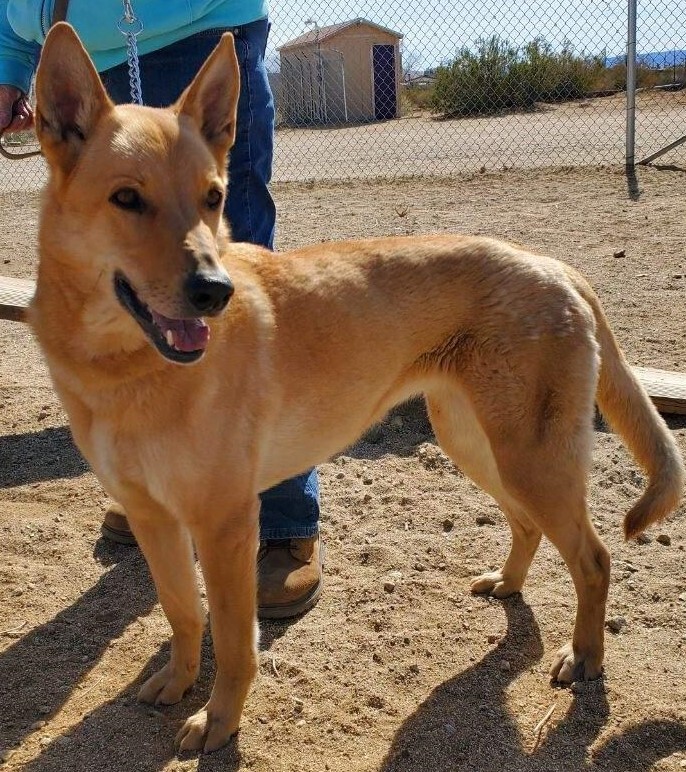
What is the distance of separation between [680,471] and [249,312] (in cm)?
150

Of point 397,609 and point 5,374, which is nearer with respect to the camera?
point 397,609

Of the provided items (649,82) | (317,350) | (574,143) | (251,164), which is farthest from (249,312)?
(649,82)

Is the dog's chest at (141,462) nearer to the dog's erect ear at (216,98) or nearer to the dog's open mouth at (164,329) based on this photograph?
the dog's open mouth at (164,329)

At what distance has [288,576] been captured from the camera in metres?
3.20

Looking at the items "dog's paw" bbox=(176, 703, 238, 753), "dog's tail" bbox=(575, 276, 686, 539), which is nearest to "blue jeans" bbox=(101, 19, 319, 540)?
"dog's paw" bbox=(176, 703, 238, 753)

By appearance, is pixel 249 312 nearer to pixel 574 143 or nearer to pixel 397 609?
pixel 397 609

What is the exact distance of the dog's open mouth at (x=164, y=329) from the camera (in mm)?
2223

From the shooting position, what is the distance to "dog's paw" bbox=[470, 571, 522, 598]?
3.20 metres

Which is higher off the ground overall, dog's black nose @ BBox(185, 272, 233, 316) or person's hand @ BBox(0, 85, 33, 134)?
person's hand @ BBox(0, 85, 33, 134)

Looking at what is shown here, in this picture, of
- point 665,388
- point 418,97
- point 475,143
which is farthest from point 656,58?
point 665,388

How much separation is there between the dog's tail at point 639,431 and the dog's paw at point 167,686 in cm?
152

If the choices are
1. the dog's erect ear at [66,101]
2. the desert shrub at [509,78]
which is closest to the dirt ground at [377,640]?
the dog's erect ear at [66,101]

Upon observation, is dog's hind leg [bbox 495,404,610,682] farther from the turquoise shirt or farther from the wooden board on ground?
the turquoise shirt

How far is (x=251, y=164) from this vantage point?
10.4 feet
